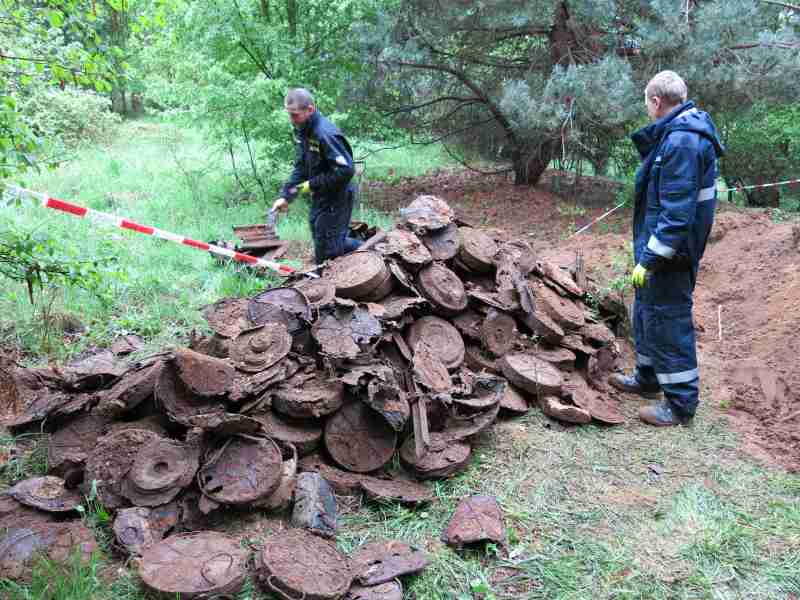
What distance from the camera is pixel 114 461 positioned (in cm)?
315

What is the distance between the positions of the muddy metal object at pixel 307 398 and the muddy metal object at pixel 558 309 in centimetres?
207

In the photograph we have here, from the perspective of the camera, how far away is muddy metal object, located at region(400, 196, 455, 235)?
5156 mm

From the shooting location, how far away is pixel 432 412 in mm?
3908

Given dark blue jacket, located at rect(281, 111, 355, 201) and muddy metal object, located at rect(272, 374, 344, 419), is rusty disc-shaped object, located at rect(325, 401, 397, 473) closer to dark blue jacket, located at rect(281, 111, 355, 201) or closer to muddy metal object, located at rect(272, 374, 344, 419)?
muddy metal object, located at rect(272, 374, 344, 419)

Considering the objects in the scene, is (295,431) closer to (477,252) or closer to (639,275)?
(477,252)

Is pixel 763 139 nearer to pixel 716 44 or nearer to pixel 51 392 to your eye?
pixel 716 44

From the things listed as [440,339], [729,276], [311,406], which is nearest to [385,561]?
[311,406]

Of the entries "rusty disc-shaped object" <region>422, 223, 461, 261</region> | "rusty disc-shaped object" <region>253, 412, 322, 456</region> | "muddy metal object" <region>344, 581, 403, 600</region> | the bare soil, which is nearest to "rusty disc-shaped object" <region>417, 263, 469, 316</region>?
"rusty disc-shaped object" <region>422, 223, 461, 261</region>

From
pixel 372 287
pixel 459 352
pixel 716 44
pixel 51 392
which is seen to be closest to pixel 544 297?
pixel 459 352

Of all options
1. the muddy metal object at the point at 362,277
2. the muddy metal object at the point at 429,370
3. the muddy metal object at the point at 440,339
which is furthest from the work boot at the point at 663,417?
the muddy metal object at the point at 362,277

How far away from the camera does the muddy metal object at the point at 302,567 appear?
103 inches

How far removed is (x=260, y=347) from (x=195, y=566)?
1.47 metres

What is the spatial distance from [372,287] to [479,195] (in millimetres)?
6411

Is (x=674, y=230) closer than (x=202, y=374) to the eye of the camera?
No
